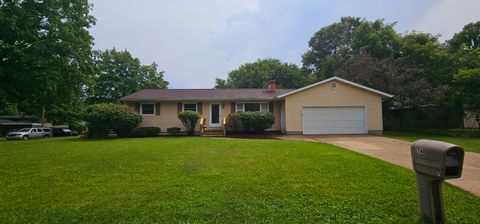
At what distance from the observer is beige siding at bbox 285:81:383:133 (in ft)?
56.5

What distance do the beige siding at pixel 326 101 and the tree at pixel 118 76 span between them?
26.1m

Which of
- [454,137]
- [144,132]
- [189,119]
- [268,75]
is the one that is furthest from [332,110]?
[268,75]

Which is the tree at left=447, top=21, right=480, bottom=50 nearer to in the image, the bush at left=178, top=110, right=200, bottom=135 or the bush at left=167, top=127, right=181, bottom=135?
the bush at left=178, top=110, right=200, bottom=135

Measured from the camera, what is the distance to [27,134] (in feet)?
85.8

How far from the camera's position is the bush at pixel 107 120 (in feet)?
52.5

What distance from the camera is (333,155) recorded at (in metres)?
8.30

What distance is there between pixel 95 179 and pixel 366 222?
5032mm

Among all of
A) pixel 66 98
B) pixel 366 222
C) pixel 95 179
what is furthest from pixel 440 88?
pixel 66 98

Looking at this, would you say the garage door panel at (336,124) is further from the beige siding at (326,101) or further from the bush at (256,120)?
the bush at (256,120)

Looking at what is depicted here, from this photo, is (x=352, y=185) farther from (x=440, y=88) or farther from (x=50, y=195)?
(x=440, y=88)

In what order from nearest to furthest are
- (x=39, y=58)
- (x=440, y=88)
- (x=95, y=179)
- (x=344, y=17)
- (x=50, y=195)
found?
(x=50, y=195)
(x=95, y=179)
(x=39, y=58)
(x=440, y=88)
(x=344, y=17)

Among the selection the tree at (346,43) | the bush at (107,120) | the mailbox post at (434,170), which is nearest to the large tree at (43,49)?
the bush at (107,120)

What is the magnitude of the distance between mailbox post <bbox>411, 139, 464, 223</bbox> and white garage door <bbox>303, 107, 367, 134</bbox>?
1392 centimetres

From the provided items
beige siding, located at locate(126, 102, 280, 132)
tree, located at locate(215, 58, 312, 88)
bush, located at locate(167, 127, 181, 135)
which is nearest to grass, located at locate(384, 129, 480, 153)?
beige siding, located at locate(126, 102, 280, 132)
